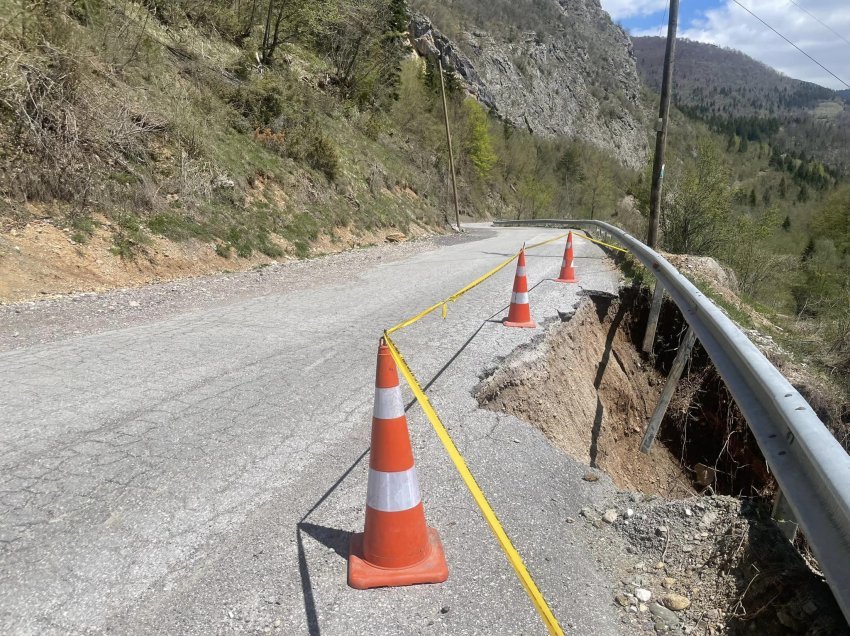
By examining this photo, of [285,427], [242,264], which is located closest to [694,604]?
[285,427]

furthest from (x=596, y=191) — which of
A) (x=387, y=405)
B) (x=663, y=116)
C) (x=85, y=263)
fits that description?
(x=387, y=405)

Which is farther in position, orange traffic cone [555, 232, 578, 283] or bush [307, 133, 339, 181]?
bush [307, 133, 339, 181]

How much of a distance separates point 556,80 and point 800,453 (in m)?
138

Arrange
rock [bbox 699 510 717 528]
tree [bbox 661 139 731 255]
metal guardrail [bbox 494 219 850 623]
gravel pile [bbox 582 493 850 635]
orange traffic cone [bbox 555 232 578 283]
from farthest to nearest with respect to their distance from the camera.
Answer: tree [bbox 661 139 731 255]
orange traffic cone [bbox 555 232 578 283]
rock [bbox 699 510 717 528]
gravel pile [bbox 582 493 850 635]
metal guardrail [bbox 494 219 850 623]

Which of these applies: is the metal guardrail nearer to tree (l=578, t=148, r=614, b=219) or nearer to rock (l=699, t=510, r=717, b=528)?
rock (l=699, t=510, r=717, b=528)

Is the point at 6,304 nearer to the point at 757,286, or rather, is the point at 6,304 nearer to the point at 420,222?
the point at 420,222

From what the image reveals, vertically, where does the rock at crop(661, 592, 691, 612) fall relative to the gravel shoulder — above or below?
below

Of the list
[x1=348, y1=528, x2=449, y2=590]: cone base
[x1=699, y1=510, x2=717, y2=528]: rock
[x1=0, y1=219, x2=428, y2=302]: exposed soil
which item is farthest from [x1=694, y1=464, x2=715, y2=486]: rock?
[x1=0, y1=219, x2=428, y2=302]: exposed soil

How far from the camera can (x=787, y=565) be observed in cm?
239

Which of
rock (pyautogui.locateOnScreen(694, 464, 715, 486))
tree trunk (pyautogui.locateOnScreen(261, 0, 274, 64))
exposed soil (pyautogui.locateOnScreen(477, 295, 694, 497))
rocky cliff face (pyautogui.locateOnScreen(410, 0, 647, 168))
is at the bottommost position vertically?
rock (pyautogui.locateOnScreen(694, 464, 715, 486))

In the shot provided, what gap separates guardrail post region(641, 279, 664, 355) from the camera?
6763 mm

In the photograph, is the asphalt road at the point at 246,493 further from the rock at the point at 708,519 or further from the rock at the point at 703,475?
the rock at the point at 703,475

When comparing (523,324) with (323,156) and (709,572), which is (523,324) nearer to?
(709,572)

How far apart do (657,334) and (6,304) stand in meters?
9.02
